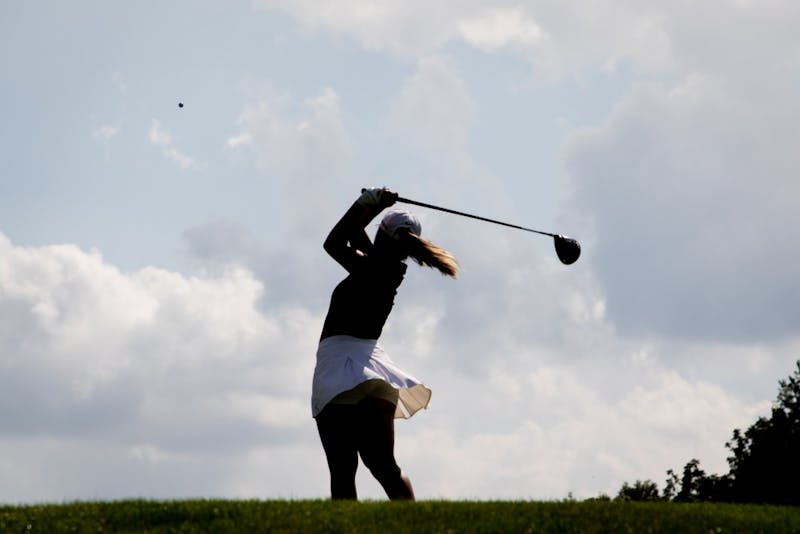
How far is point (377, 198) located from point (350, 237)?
19.5 inches

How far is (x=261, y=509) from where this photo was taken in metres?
12.0

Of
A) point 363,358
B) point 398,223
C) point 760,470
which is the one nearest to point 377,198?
point 398,223

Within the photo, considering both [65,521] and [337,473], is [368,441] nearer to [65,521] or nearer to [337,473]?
[337,473]

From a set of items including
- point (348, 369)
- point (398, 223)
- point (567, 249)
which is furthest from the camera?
point (567, 249)

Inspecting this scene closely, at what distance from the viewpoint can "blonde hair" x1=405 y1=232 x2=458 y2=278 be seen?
1172 centimetres

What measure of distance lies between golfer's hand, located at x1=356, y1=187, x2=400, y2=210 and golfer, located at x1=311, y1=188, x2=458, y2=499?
0.02 metres

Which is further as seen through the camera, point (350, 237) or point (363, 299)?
point (350, 237)

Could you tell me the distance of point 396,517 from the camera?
11391 millimetres

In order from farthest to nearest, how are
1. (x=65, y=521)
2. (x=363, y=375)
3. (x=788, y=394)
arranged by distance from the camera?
(x=788, y=394), (x=65, y=521), (x=363, y=375)

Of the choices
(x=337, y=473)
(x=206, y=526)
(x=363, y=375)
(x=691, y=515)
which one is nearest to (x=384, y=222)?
(x=363, y=375)

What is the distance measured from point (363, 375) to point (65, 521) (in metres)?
3.46

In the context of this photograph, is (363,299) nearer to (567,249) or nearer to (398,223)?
(398,223)

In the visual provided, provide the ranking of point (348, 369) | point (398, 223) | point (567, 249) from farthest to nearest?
1. point (567, 249)
2. point (398, 223)
3. point (348, 369)

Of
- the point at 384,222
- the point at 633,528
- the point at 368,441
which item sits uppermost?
the point at 384,222
